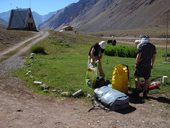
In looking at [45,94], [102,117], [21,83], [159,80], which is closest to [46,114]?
[102,117]

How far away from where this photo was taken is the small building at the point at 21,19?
3049 inches

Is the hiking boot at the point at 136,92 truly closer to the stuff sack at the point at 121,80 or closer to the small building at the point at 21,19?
the stuff sack at the point at 121,80

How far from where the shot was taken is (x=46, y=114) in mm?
10234

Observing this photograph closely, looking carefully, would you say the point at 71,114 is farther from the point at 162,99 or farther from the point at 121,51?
the point at 121,51

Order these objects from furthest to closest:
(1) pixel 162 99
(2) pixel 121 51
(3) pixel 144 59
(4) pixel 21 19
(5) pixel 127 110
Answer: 1. (4) pixel 21 19
2. (2) pixel 121 51
3. (3) pixel 144 59
4. (1) pixel 162 99
5. (5) pixel 127 110

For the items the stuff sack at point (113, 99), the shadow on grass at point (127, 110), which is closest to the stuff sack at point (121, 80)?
the stuff sack at point (113, 99)

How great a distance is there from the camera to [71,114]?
10.3 metres

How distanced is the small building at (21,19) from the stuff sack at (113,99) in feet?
221

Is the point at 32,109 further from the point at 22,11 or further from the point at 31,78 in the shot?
the point at 22,11

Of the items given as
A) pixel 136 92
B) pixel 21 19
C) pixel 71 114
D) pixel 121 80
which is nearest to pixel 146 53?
pixel 121 80

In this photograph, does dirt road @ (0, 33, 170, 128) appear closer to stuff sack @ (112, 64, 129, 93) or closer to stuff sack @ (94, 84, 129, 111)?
stuff sack @ (94, 84, 129, 111)

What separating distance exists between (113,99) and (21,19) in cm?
6969

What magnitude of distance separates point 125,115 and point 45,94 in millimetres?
3456

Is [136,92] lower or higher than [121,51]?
higher
